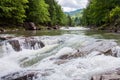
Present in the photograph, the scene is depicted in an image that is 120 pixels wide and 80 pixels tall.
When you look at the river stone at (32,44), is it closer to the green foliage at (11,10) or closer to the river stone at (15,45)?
the river stone at (15,45)

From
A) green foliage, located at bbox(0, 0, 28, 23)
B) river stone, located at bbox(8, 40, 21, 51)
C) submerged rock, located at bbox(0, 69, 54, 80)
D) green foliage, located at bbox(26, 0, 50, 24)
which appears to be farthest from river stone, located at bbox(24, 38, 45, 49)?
green foliage, located at bbox(26, 0, 50, 24)

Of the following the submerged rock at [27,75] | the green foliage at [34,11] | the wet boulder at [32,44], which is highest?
the green foliage at [34,11]

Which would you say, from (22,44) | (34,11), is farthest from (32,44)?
(34,11)

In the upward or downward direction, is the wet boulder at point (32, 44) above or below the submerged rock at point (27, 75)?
above

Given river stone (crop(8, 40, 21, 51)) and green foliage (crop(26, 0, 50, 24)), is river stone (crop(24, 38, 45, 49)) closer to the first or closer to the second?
river stone (crop(8, 40, 21, 51))

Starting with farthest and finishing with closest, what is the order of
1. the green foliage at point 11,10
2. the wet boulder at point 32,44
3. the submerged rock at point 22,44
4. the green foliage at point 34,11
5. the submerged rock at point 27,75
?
the green foliage at point 34,11 → the green foliage at point 11,10 → the wet boulder at point 32,44 → the submerged rock at point 22,44 → the submerged rock at point 27,75

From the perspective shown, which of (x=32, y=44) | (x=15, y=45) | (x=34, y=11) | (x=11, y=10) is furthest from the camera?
(x=34, y=11)

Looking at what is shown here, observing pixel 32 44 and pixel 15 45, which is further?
pixel 32 44

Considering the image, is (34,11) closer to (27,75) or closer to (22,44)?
(22,44)

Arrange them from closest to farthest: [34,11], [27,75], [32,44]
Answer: [27,75]
[32,44]
[34,11]

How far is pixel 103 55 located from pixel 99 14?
39.8 m

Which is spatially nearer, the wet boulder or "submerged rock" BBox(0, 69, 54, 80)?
"submerged rock" BBox(0, 69, 54, 80)

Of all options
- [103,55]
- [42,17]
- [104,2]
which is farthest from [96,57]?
[42,17]

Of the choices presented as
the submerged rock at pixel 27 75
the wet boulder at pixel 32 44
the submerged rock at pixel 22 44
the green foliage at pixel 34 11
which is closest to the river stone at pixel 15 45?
the submerged rock at pixel 22 44
